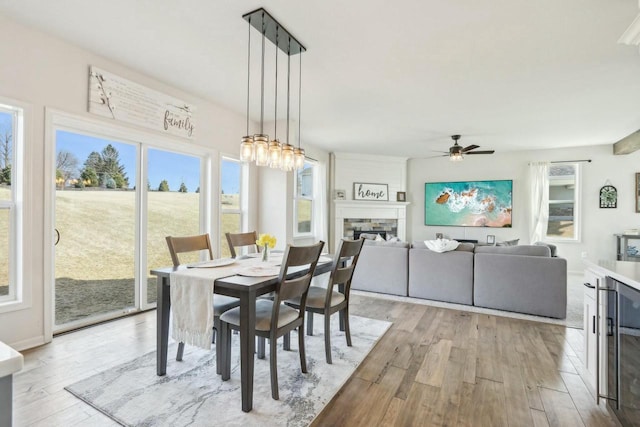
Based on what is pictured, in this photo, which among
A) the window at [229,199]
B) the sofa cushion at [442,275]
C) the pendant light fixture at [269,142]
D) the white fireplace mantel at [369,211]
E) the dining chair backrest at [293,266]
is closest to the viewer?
the dining chair backrest at [293,266]

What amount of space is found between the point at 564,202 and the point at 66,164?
26.8 feet

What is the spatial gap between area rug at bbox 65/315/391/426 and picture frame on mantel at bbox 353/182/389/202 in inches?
196

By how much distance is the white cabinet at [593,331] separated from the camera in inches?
70.7

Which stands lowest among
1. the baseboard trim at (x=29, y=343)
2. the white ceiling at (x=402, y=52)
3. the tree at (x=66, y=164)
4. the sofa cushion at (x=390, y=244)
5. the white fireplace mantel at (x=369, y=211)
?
the baseboard trim at (x=29, y=343)

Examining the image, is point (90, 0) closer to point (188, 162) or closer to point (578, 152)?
point (188, 162)

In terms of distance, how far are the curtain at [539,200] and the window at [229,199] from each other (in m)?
5.95

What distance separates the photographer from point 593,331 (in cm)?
193

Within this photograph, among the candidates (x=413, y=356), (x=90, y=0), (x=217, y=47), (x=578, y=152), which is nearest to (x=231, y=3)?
(x=217, y=47)

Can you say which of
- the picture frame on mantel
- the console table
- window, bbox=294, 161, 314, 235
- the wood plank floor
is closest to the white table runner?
the wood plank floor

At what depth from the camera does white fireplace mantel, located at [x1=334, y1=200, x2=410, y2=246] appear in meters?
7.16

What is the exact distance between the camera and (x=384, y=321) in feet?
11.0

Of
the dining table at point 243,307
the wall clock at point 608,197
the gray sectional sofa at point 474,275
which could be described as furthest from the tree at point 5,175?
the wall clock at point 608,197

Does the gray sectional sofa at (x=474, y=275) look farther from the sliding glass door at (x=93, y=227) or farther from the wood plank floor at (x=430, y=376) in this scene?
the sliding glass door at (x=93, y=227)

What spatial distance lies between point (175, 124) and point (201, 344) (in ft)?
8.91
